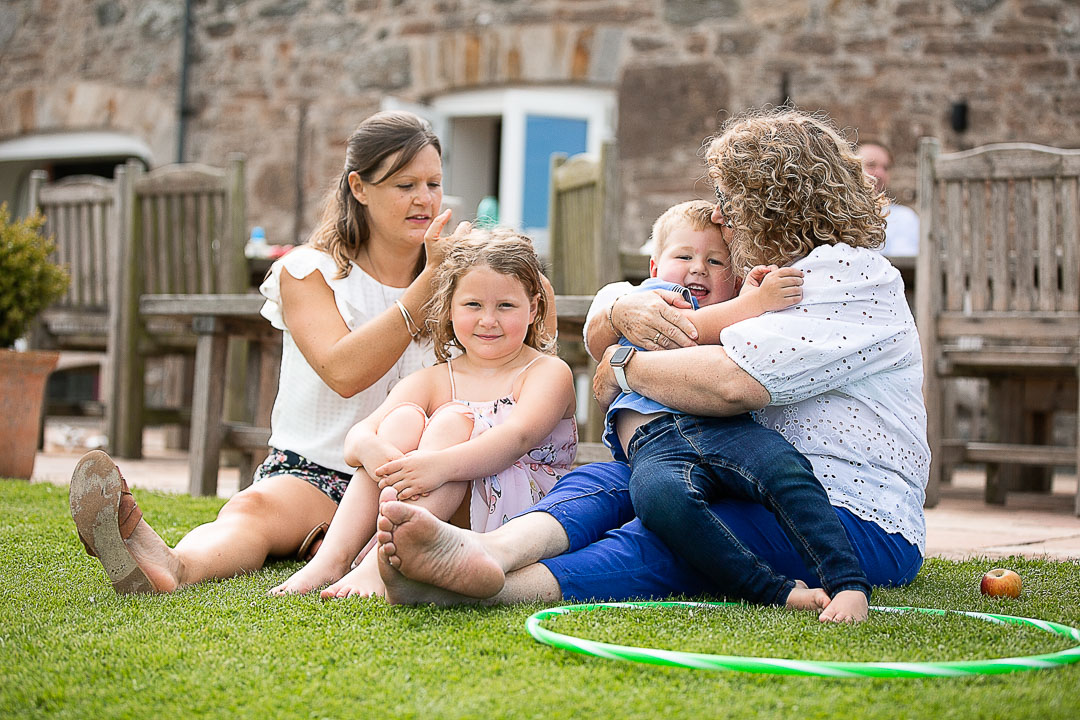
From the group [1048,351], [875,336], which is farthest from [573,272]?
[875,336]

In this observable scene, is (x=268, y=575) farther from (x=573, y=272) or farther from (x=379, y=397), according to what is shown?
(x=573, y=272)

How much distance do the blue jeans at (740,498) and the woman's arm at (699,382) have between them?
0.16ft

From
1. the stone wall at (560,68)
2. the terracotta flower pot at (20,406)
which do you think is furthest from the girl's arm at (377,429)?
the stone wall at (560,68)

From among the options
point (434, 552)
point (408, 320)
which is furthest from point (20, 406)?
point (434, 552)

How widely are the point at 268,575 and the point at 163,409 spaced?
366cm

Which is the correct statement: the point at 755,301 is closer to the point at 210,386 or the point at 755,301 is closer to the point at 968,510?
the point at 210,386

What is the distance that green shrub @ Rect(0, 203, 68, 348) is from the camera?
3.96m

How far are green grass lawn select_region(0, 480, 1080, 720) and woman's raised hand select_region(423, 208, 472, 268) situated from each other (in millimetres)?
752

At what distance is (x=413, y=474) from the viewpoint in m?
1.99

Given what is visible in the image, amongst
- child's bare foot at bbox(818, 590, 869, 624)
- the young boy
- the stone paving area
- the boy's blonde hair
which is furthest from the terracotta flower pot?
child's bare foot at bbox(818, 590, 869, 624)

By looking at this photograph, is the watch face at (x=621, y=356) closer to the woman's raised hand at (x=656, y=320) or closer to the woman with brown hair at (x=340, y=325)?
the woman's raised hand at (x=656, y=320)

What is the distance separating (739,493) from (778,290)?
342mm

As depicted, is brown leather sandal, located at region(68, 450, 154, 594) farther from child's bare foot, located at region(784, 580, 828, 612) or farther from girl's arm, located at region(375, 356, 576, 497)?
child's bare foot, located at region(784, 580, 828, 612)

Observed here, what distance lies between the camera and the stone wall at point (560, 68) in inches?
279
